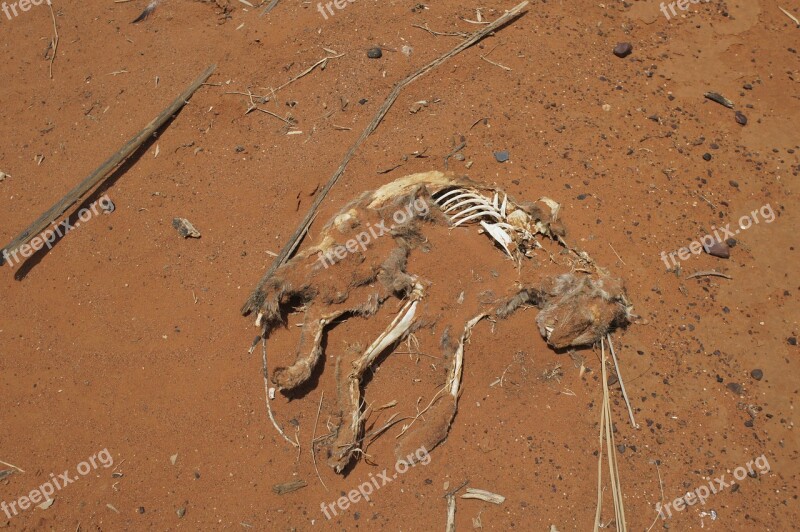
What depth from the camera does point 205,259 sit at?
431 cm

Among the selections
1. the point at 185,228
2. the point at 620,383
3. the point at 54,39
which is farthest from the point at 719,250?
the point at 54,39

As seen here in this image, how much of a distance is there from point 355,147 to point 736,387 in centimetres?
345

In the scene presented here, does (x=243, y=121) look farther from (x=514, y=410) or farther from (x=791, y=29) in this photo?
(x=791, y=29)

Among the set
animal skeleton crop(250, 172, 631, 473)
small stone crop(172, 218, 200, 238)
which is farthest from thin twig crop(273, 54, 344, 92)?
animal skeleton crop(250, 172, 631, 473)

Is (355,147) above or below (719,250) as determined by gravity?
above

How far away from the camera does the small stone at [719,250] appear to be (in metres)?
4.33

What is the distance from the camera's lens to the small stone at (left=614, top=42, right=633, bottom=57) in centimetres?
526

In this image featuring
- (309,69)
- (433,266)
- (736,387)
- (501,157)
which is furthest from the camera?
(309,69)

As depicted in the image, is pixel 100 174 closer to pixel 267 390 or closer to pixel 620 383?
pixel 267 390

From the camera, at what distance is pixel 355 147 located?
4.71 m

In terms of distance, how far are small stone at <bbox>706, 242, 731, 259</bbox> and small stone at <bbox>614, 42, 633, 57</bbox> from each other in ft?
6.91

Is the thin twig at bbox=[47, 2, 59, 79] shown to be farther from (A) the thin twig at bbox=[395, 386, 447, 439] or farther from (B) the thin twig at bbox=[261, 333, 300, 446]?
(A) the thin twig at bbox=[395, 386, 447, 439]

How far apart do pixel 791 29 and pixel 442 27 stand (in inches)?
140

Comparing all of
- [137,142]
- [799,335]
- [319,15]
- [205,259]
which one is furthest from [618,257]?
[137,142]
